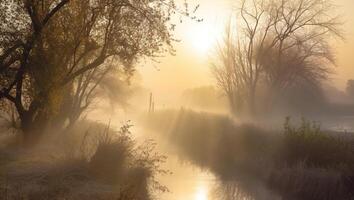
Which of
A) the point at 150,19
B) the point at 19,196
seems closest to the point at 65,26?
the point at 150,19

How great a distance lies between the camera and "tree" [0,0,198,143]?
15703mm

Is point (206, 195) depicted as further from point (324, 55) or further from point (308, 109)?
point (308, 109)

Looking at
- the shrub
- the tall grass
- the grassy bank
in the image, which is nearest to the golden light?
the tall grass

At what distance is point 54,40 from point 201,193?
7880mm

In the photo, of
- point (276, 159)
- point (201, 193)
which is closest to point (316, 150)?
point (276, 159)

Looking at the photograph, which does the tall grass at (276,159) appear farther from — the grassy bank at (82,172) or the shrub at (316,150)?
the grassy bank at (82,172)

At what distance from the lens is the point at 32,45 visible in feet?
50.6

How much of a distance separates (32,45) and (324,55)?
100 ft

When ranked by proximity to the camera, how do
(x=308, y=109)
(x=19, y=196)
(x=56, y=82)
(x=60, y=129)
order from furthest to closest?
(x=308, y=109) < (x=60, y=129) < (x=56, y=82) < (x=19, y=196)

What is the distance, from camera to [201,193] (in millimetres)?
17062

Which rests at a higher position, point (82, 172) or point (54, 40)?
point (54, 40)

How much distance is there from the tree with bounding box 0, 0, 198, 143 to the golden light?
566 centimetres

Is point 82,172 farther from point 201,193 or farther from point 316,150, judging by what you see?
point 316,150

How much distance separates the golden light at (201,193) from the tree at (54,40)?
566 centimetres
